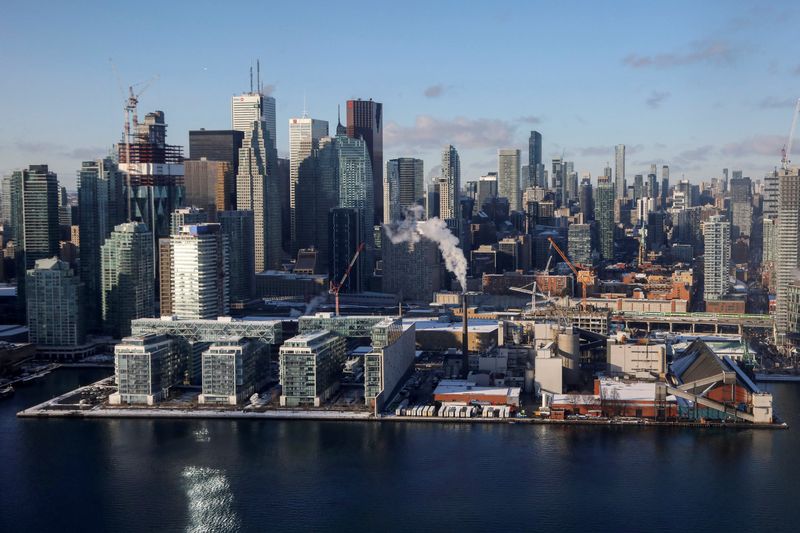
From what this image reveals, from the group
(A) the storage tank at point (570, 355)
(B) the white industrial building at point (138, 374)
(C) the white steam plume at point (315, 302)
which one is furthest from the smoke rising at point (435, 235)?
(B) the white industrial building at point (138, 374)

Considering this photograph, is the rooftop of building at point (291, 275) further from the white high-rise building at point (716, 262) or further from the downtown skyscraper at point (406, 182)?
the white high-rise building at point (716, 262)

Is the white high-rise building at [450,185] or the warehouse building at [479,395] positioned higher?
the white high-rise building at [450,185]

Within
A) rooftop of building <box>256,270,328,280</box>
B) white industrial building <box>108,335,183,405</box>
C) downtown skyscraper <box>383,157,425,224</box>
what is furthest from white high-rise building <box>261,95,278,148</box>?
white industrial building <box>108,335,183,405</box>

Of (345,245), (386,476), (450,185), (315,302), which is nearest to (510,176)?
(450,185)

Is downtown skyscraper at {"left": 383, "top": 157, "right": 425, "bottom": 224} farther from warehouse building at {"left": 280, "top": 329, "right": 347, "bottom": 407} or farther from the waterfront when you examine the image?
the waterfront

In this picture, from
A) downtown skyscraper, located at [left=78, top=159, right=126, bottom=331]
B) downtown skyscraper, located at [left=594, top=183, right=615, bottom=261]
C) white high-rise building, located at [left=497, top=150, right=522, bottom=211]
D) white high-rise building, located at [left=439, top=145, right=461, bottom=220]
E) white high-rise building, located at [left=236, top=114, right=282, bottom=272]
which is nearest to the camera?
downtown skyscraper, located at [left=78, top=159, right=126, bottom=331]

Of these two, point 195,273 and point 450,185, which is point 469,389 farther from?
point 450,185

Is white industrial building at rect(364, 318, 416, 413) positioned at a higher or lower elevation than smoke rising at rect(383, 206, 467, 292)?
lower
